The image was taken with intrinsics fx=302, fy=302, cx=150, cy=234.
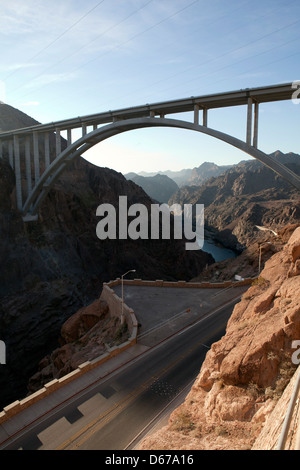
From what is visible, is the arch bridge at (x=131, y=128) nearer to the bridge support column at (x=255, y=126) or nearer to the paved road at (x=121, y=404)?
the bridge support column at (x=255, y=126)

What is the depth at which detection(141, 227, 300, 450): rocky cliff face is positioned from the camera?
7.33 meters

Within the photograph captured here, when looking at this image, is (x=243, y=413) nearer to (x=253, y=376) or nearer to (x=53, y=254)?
(x=253, y=376)

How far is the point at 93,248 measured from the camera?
48469 mm

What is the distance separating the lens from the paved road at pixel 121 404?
11336 millimetres

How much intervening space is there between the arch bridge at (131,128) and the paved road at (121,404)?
1294cm

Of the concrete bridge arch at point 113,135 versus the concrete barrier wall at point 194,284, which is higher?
the concrete bridge arch at point 113,135

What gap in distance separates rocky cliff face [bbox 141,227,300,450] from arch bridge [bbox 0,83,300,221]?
12457mm

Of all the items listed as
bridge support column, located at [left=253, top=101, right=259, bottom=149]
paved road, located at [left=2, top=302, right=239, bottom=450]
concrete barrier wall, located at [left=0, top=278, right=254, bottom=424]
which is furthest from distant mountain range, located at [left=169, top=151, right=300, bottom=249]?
paved road, located at [left=2, top=302, right=239, bottom=450]

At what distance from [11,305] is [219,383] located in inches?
1177

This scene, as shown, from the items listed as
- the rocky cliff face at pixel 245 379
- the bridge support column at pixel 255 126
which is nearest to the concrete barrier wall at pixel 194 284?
the bridge support column at pixel 255 126

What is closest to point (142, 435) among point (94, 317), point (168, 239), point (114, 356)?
point (114, 356)
